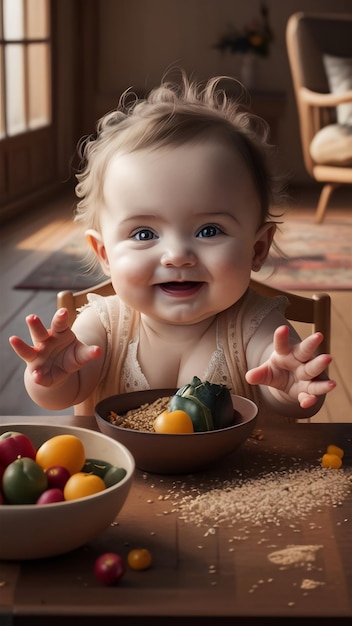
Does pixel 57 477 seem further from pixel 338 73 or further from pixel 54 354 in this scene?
pixel 338 73

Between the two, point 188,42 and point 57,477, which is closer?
point 57,477

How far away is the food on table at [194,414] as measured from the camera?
97 cm

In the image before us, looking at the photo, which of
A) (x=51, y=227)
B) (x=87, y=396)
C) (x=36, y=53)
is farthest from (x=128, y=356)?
(x=36, y=53)

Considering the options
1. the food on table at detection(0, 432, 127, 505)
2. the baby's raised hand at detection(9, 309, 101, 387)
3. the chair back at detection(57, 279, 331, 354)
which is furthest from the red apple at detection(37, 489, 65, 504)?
the chair back at detection(57, 279, 331, 354)

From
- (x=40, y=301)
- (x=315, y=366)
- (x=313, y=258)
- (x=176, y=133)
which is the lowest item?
(x=313, y=258)

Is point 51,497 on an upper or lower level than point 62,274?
upper

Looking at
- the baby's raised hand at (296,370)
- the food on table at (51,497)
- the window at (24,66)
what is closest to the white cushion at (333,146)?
the window at (24,66)

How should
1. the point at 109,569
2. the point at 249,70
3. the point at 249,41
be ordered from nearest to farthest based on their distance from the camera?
the point at 109,569
the point at 249,41
the point at 249,70

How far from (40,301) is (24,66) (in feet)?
10.2

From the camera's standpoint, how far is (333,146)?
16.8 feet

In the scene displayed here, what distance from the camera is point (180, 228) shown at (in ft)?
3.80

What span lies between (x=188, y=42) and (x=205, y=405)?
6.75 metres

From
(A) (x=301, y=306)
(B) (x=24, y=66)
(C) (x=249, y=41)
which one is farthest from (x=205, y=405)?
(C) (x=249, y=41)

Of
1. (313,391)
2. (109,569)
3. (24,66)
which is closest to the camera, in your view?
(109,569)
